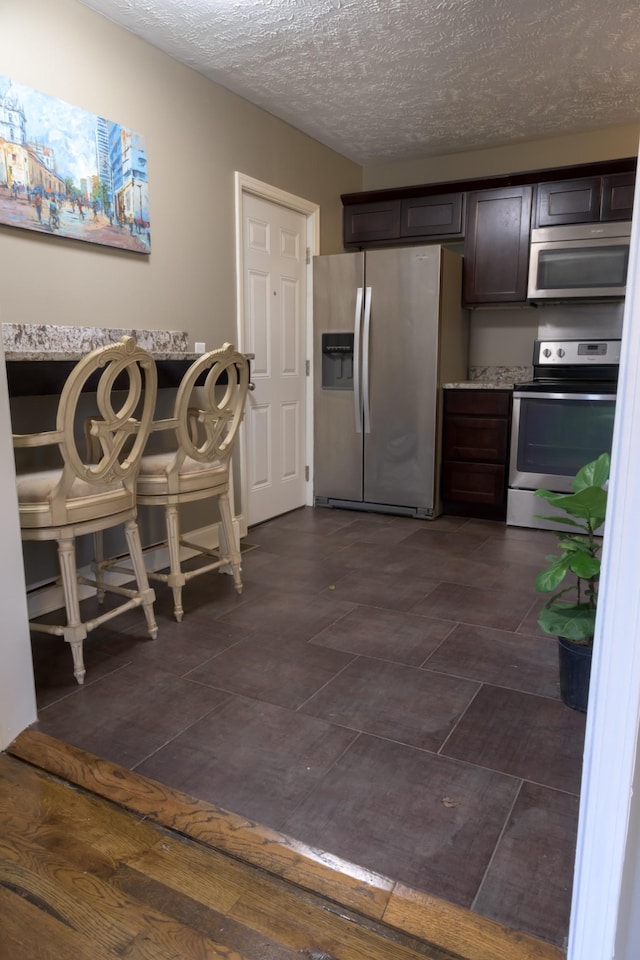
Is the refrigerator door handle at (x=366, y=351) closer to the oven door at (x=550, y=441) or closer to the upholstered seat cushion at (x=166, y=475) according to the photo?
the oven door at (x=550, y=441)

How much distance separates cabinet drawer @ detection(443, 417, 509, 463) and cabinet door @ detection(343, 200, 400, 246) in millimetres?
1378

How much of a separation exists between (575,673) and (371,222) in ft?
11.5

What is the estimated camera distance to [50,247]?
2463 millimetres

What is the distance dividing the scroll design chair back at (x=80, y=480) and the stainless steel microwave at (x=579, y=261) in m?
2.78

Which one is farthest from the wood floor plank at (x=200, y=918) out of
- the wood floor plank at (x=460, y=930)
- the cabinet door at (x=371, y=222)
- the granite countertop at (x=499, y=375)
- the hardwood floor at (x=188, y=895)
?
A: the cabinet door at (x=371, y=222)

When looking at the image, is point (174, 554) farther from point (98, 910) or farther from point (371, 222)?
point (371, 222)

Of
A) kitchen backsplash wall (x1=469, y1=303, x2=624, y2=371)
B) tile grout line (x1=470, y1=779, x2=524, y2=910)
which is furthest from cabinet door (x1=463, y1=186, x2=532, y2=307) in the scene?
tile grout line (x1=470, y1=779, x2=524, y2=910)

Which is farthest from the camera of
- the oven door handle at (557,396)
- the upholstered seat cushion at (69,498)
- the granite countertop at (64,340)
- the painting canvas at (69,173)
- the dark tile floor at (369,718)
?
the oven door handle at (557,396)

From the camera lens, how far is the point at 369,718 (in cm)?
184

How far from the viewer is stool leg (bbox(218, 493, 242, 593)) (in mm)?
2744

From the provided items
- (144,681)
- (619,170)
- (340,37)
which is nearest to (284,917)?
(144,681)

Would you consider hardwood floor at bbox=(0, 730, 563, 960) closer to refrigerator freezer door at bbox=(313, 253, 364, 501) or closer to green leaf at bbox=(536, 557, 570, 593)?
green leaf at bbox=(536, 557, 570, 593)

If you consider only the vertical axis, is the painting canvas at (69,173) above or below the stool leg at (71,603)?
above

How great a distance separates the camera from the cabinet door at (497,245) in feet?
13.0
